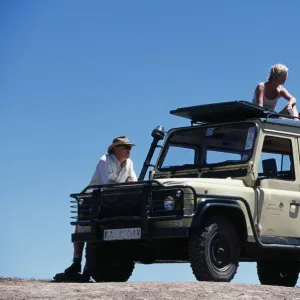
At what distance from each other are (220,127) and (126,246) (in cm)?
216

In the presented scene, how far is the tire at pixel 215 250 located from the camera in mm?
11406

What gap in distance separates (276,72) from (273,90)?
268 mm

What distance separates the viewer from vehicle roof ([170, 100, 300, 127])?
1288 centimetres

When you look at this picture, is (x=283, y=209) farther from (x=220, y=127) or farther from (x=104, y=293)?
(x=104, y=293)

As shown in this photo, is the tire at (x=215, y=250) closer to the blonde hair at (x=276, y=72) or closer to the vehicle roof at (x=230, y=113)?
the vehicle roof at (x=230, y=113)

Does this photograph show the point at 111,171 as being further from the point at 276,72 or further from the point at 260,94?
the point at 276,72

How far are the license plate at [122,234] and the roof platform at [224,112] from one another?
2.29 meters

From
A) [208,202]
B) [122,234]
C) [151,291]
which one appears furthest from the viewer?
[122,234]

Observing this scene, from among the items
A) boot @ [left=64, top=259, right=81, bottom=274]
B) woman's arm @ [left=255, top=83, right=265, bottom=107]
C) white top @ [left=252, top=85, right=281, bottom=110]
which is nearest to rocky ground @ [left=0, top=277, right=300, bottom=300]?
boot @ [left=64, top=259, right=81, bottom=274]

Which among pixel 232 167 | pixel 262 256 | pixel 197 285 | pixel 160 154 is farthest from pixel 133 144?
pixel 197 285

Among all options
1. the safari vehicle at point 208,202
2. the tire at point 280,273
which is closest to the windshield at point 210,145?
the safari vehicle at point 208,202

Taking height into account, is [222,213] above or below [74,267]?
above

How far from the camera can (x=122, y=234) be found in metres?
12.0

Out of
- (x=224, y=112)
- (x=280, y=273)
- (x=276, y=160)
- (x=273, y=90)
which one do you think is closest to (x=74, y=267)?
(x=224, y=112)
